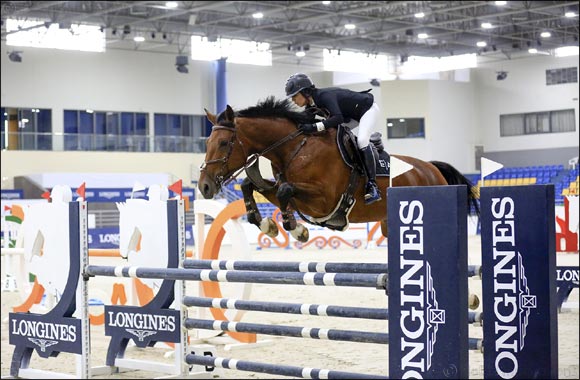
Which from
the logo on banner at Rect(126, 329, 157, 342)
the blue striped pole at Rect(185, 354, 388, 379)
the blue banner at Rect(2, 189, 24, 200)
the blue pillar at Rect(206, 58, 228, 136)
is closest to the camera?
the blue striped pole at Rect(185, 354, 388, 379)

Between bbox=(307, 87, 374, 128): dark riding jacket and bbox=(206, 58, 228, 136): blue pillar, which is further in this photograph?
bbox=(206, 58, 228, 136): blue pillar

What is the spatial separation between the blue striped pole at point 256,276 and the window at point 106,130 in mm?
19508

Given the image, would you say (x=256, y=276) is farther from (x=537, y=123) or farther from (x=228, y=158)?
(x=537, y=123)

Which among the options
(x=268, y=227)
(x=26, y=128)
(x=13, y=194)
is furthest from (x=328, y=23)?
(x=268, y=227)

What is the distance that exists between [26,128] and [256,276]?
21.7 metres

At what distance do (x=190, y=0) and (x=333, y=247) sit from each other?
7.40 meters

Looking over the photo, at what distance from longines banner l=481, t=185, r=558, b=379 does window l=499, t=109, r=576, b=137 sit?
27.4 metres

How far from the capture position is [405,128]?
30.0 meters

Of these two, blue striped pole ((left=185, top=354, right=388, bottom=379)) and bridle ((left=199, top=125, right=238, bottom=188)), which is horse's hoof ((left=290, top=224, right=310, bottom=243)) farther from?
blue striped pole ((left=185, top=354, right=388, bottom=379))

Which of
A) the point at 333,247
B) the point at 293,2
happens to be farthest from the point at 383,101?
the point at 333,247

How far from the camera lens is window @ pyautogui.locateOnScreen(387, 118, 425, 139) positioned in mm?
29812

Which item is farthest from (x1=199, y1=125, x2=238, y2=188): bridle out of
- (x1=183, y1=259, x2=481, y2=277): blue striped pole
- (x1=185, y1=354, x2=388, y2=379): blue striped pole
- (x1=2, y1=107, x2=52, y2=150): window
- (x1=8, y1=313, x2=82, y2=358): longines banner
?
(x1=2, y1=107, x2=52, y2=150): window

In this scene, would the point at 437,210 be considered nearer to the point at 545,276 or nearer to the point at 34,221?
the point at 545,276

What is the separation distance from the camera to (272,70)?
94.5 ft
